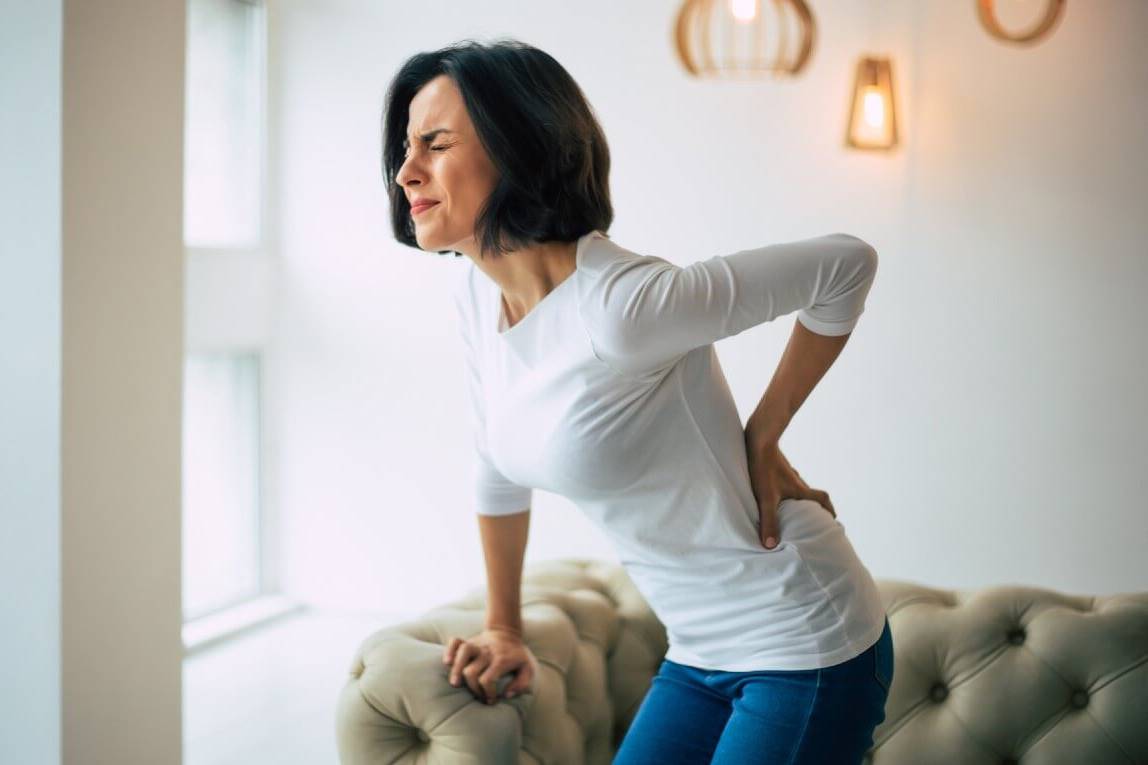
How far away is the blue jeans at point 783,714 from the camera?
4.72 ft

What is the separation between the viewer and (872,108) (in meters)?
3.71

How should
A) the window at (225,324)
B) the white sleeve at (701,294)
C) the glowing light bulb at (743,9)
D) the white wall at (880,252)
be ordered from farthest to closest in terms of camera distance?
the window at (225,324) < the white wall at (880,252) < the glowing light bulb at (743,9) < the white sleeve at (701,294)

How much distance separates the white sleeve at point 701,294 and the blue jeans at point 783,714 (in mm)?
439

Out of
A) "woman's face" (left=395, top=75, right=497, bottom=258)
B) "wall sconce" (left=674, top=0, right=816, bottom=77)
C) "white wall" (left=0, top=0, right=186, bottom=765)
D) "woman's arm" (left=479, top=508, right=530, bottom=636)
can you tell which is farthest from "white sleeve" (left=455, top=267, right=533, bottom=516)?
"wall sconce" (left=674, top=0, right=816, bottom=77)

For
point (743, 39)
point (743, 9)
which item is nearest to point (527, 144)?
point (743, 9)

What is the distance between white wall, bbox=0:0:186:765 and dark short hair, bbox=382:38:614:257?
2.13 feet

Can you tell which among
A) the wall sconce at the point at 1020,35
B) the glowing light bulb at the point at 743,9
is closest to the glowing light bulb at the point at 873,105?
the wall sconce at the point at 1020,35

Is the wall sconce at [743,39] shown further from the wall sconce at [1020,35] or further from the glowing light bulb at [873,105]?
Result: the wall sconce at [1020,35]

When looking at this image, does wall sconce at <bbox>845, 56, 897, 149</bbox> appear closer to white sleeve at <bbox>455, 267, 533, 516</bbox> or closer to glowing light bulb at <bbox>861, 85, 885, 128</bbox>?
glowing light bulb at <bbox>861, 85, 885, 128</bbox>

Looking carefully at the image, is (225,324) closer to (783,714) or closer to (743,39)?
(743,39)

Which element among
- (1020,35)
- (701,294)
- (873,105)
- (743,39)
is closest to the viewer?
(701,294)

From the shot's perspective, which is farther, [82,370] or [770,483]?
[82,370]

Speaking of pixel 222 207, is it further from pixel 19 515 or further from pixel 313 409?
pixel 19 515

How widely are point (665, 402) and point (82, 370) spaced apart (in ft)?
3.11
